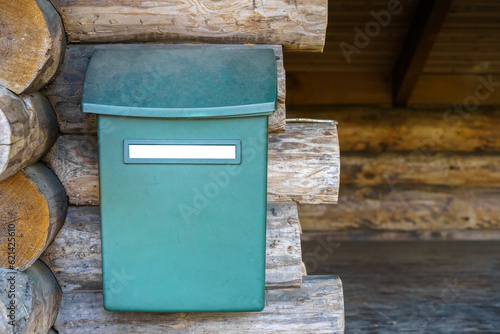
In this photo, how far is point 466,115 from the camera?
5102 mm

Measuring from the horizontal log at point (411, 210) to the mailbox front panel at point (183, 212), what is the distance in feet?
11.7

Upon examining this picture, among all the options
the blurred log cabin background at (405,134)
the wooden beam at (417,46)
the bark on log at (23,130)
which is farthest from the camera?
the blurred log cabin background at (405,134)

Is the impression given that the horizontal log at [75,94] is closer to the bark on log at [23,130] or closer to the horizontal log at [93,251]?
the bark on log at [23,130]

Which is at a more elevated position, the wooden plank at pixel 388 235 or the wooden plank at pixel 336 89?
the wooden plank at pixel 336 89

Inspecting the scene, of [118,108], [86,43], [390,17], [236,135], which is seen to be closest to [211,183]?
[236,135]

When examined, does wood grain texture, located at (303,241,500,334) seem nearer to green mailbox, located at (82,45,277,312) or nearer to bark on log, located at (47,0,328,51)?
green mailbox, located at (82,45,277,312)

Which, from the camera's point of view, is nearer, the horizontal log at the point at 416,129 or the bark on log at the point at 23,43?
the bark on log at the point at 23,43

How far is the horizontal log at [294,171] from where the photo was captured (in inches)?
68.8

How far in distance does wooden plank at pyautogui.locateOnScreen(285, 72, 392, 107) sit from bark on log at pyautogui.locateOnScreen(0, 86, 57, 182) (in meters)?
Result: 3.81

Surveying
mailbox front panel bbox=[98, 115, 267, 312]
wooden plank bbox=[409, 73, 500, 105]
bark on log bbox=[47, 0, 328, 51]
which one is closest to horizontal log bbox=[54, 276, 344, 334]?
mailbox front panel bbox=[98, 115, 267, 312]

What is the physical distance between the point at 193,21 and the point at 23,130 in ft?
2.36

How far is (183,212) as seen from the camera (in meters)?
1.53

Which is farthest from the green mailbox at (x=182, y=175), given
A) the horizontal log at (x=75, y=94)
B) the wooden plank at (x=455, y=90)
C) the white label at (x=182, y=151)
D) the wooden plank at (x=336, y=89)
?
the wooden plank at (x=455, y=90)

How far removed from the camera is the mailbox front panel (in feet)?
4.88
